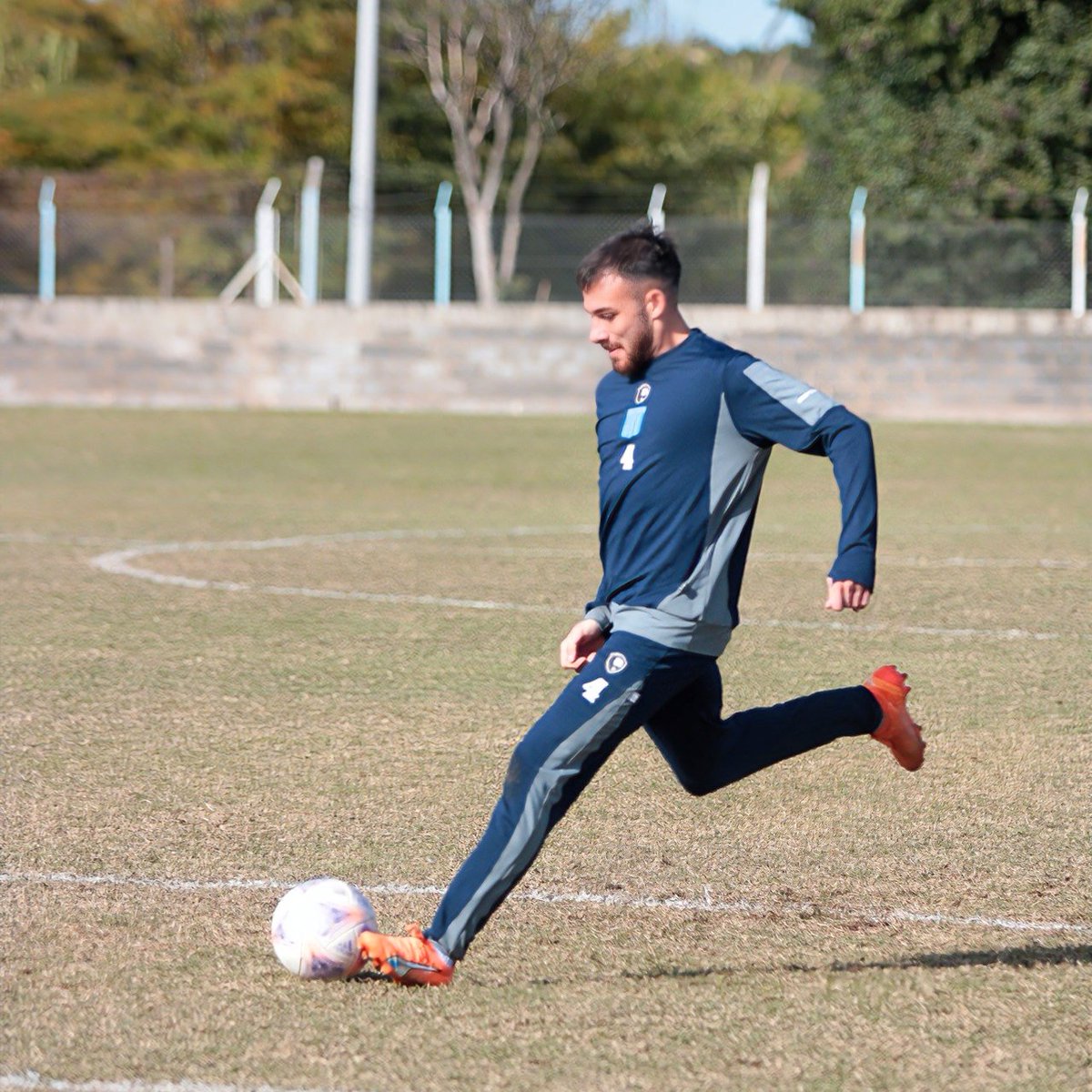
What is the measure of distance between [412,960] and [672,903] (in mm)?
890

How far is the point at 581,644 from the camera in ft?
13.2

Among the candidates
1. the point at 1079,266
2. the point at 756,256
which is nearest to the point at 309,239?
the point at 756,256

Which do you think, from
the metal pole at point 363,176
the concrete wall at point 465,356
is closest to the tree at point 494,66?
the metal pole at point 363,176

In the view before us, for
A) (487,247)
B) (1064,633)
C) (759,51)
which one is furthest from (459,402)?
(759,51)

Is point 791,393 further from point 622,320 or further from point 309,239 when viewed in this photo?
point 309,239

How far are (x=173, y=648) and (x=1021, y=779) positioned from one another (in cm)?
380

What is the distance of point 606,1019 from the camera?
146 inches

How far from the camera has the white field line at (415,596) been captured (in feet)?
28.3

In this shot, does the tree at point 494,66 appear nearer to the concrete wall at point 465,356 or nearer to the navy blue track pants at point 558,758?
the concrete wall at point 465,356

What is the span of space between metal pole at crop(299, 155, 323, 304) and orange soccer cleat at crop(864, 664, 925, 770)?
67.0ft

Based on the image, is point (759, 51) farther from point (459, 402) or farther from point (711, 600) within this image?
point (711, 600)

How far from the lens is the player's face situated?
3918mm

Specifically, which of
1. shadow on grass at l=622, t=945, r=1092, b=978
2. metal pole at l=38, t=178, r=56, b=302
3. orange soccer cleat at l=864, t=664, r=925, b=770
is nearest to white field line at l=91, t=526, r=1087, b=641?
orange soccer cleat at l=864, t=664, r=925, b=770

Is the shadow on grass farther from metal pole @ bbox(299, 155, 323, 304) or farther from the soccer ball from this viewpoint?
metal pole @ bbox(299, 155, 323, 304)
